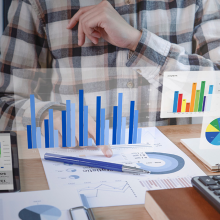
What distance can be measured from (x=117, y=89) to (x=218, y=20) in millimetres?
380

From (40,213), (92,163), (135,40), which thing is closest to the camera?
(40,213)

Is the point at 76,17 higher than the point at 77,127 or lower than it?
higher

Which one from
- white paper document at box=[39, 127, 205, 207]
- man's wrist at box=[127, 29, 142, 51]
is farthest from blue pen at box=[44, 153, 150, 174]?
man's wrist at box=[127, 29, 142, 51]

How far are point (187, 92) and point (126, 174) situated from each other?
18cm

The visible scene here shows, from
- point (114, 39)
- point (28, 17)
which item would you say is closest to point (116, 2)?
point (114, 39)

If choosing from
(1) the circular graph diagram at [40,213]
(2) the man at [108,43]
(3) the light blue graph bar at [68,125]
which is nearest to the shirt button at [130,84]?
(2) the man at [108,43]

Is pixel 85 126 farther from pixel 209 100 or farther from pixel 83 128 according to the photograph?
pixel 209 100

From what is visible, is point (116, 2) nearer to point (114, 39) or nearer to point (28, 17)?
point (114, 39)

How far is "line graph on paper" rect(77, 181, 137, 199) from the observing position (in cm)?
28

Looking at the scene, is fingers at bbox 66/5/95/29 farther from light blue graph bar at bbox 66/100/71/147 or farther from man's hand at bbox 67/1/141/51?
light blue graph bar at bbox 66/100/71/147

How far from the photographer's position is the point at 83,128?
363 millimetres

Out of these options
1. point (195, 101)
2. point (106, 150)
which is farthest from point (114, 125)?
point (195, 101)

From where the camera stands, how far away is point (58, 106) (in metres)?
0.38

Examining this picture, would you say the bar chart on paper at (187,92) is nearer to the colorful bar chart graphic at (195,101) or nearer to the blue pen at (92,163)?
the colorful bar chart graphic at (195,101)
